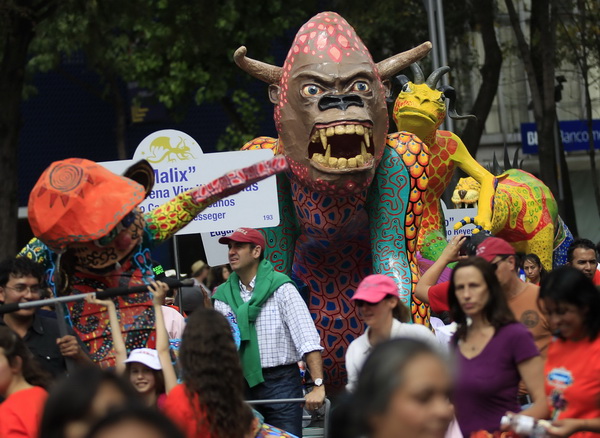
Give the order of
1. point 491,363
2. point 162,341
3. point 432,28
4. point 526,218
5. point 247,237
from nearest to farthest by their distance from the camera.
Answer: point 491,363, point 162,341, point 247,237, point 526,218, point 432,28

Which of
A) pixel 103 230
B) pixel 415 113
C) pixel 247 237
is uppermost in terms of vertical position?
pixel 415 113

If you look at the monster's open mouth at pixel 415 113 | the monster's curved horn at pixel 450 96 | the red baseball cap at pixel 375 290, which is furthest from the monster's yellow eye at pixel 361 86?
the monster's curved horn at pixel 450 96

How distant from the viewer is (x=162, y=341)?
18.8 feet

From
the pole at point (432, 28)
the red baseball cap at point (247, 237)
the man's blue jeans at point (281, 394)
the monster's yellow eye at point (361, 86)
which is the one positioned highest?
the pole at point (432, 28)

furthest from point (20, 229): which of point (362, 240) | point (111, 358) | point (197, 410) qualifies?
point (197, 410)

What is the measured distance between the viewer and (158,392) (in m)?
5.81

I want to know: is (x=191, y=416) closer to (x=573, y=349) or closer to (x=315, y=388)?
(x=573, y=349)

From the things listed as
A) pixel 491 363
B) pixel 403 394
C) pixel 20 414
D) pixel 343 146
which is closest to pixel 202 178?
pixel 343 146

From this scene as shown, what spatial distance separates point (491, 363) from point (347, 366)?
804 millimetres

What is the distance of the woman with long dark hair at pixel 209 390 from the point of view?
4.75m

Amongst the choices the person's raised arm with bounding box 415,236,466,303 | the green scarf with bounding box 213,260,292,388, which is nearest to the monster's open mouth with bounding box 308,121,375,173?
the green scarf with bounding box 213,260,292,388

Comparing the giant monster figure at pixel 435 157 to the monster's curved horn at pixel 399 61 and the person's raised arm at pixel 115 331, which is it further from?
the person's raised arm at pixel 115 331

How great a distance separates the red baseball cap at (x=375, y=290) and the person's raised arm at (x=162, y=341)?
917 mm

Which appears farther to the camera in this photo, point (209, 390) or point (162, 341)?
point (162, 341)
